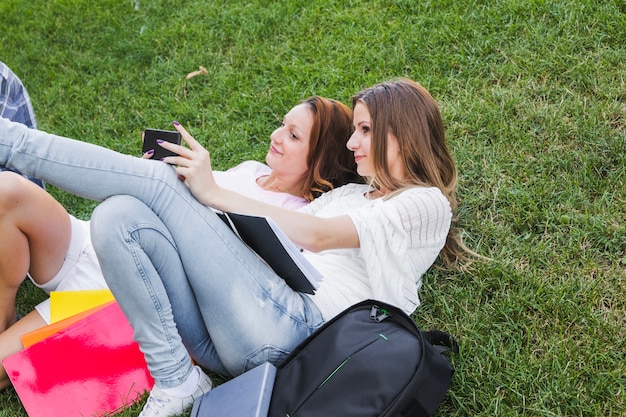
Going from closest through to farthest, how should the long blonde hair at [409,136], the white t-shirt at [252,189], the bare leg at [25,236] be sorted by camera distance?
the bare leg at [25,236] → the long blonde hair at [409,136] → the white t-shirt at [252,189]

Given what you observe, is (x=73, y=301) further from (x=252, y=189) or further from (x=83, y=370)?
(x=252, y=189)

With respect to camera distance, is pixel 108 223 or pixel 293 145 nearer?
pixel 108 223

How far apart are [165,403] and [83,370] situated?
56 centimetres

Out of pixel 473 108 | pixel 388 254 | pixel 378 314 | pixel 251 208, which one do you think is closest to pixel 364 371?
pixel 378 314

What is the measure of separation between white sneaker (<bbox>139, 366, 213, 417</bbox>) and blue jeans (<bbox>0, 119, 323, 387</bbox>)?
0.06 metres

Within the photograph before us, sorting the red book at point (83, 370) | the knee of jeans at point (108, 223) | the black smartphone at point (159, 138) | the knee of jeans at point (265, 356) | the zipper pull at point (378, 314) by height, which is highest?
the black smartphone at point (159, 138)

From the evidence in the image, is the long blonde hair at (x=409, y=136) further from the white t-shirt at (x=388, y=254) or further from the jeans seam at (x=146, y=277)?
the jeans seam at (x=146, y=277)

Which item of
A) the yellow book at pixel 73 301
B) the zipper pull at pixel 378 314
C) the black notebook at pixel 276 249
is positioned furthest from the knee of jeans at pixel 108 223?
the zipper pull at pixel 378 314

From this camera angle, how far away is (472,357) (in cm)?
279

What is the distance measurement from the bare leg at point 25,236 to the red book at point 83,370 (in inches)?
11.7

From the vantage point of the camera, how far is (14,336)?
3.03 metres

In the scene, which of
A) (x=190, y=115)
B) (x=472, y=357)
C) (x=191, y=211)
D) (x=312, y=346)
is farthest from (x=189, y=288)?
(x=190, y=115)

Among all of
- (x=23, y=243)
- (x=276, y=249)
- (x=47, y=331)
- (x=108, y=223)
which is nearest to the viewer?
(x=108, y=223)

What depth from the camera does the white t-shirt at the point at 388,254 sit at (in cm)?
271
